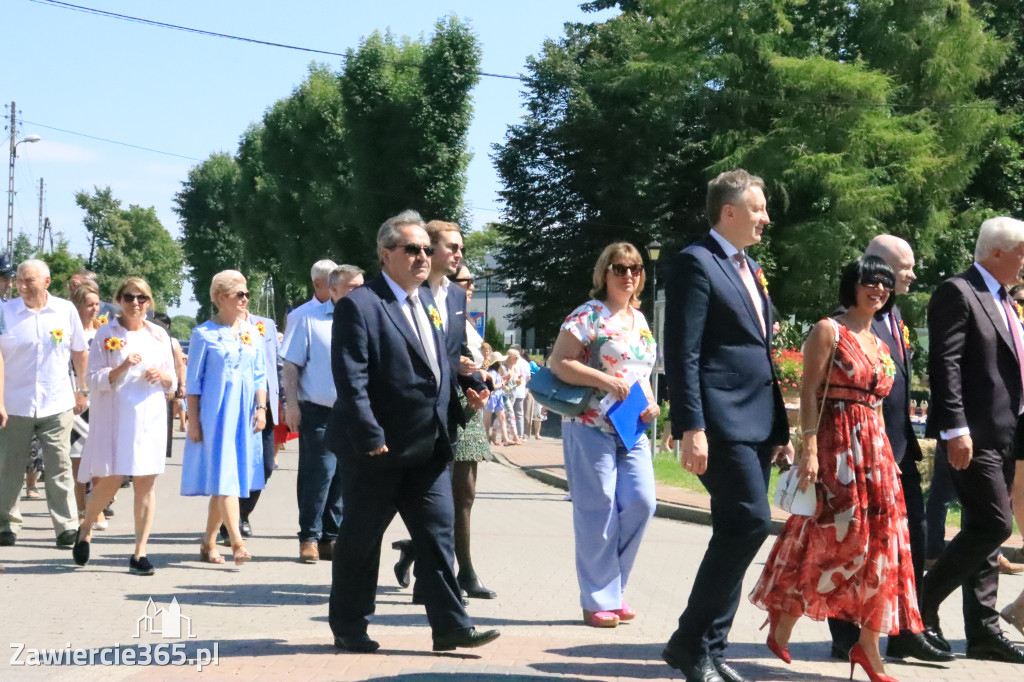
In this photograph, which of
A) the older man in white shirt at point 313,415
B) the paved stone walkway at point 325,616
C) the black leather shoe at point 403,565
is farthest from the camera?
the older man in white shirt at point 313,415

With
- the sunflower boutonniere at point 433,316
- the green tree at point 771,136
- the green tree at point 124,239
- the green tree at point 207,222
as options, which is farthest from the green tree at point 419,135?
the green tree at point 124,239

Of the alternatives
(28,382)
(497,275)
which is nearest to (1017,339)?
(28,382)

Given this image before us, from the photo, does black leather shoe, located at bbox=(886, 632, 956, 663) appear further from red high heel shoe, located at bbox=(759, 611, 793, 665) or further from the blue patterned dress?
the blue patterned dress

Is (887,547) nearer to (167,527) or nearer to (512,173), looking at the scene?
(167,527)

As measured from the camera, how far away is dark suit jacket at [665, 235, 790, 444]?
5.41 metres

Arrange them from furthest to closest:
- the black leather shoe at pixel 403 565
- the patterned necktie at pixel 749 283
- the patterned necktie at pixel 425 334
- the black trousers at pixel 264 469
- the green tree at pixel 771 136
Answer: the green tree at pixel 771 136, the black trousers at pixel 264 469, the black leather shoe at pixel 403 565, the patterned necktie at pixel 425 334, the patterned necktie at pixel 749 283

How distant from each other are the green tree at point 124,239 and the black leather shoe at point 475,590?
4276 inches

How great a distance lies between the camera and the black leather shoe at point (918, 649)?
249 inches

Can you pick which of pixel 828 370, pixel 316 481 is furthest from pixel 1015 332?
pixel 316 481

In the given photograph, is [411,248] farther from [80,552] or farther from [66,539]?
[66,539]

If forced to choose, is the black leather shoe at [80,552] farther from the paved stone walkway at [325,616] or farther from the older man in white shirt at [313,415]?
the older man in white shirt at [313,415]

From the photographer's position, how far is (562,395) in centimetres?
728

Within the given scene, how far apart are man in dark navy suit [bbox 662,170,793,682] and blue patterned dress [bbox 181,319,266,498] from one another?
4.53m

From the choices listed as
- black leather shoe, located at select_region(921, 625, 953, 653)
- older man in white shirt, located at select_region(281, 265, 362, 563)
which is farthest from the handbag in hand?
older man in white shirt, located at select_region(281, 265, 362, 563)
